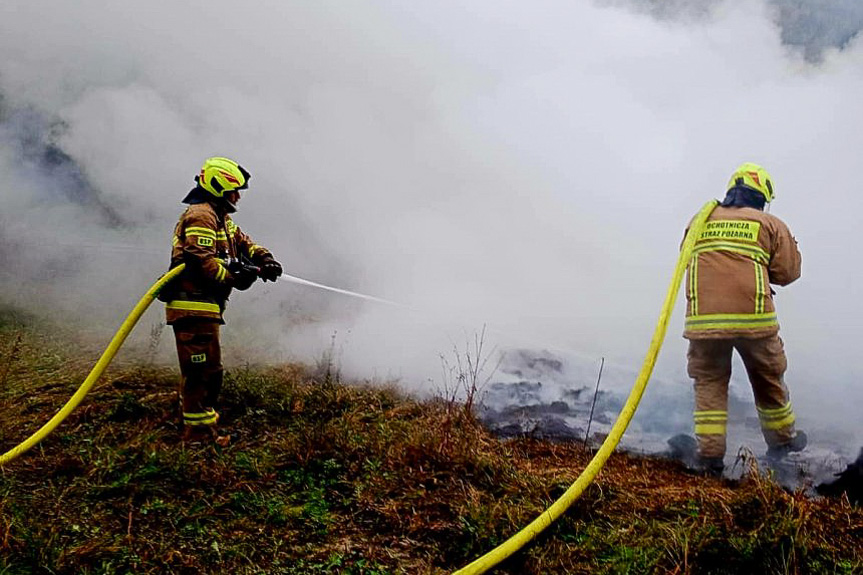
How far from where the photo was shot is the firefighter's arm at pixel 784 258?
442 centimetres

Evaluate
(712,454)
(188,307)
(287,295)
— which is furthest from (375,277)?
(712,454)

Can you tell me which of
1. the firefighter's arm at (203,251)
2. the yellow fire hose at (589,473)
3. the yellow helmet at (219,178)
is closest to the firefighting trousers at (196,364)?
the firefighter's arm at (203,251)

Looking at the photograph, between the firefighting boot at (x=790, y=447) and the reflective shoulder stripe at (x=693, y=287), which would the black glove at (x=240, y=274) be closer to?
the reflective shoulder stripe at (x=693, y=287)

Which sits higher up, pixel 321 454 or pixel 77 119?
pixel 77 119

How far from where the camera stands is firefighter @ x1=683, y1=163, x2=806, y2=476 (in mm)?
4250

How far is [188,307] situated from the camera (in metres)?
4.03

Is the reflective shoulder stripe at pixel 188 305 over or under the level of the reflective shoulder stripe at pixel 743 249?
under

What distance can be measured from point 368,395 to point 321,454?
1.34 metres

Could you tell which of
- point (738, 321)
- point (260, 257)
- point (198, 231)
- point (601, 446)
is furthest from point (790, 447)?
point (198, 231)

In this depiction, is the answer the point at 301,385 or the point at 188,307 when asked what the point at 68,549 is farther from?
the point at 301,385

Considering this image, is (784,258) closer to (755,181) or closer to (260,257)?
(755,181)

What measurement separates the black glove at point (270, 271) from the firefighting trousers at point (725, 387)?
3071mm

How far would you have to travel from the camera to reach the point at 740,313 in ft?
13.9

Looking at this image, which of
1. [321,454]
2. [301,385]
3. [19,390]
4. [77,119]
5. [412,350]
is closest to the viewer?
[321,454]
